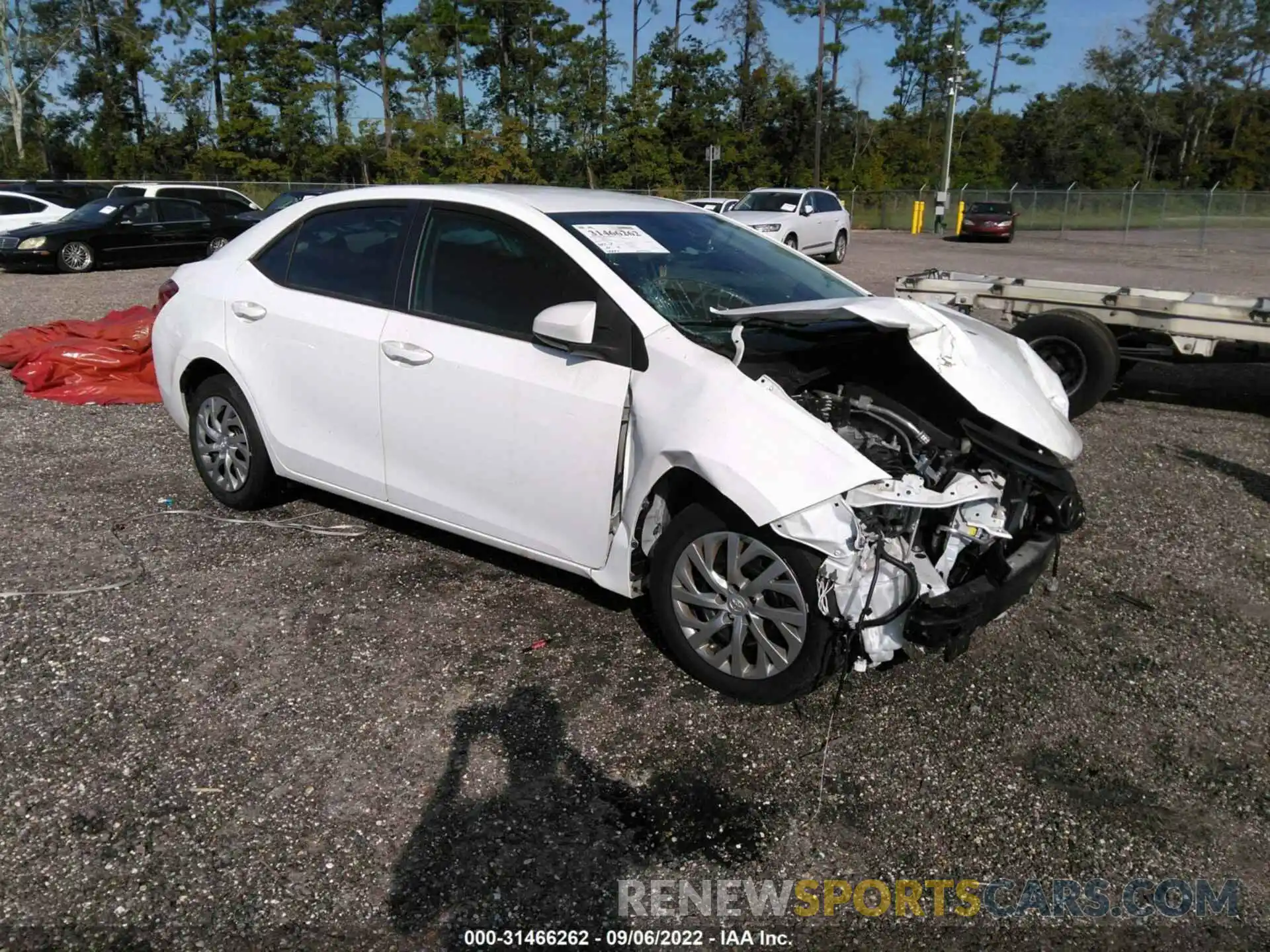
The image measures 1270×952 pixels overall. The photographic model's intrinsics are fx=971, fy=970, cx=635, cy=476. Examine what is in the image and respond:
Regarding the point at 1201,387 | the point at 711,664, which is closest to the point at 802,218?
the point at 1201,387

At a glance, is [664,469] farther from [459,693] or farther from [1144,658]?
[1144,658]

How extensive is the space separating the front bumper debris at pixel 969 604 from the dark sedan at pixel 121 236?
742 inches

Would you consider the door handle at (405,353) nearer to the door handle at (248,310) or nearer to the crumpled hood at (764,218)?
the door handle at (248,310)

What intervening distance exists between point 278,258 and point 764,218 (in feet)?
54.5

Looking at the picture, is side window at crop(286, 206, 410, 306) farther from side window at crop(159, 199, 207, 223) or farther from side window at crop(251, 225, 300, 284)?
side window at crop(159, 199, 207, 223)

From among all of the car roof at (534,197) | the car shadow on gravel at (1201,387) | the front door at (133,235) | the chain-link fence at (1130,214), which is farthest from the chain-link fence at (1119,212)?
the car roof at (534,197)

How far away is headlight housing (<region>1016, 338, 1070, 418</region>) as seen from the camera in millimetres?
4051

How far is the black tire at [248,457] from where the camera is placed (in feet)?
15.9

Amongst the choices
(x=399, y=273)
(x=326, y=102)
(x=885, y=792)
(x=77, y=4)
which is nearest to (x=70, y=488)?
(x=399, y=273)

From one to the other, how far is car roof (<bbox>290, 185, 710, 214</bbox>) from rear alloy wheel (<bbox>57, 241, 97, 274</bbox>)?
16.0m

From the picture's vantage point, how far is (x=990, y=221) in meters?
33.9

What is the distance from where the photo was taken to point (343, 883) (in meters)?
2.63

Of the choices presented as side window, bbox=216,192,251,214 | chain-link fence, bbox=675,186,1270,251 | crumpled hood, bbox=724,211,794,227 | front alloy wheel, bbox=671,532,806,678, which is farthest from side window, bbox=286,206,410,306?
chain-link fence, bbox=675,186,1270,251

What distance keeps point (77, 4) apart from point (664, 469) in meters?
58.3
